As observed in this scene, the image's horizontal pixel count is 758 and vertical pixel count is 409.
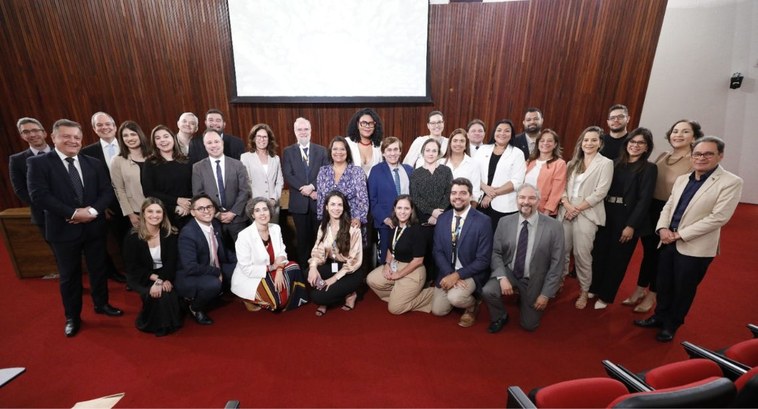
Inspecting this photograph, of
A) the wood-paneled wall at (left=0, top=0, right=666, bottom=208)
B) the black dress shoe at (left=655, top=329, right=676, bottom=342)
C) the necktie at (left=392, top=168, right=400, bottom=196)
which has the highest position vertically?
the wood-paneled wall at (left=0, top=0, right=666, bottom=208)

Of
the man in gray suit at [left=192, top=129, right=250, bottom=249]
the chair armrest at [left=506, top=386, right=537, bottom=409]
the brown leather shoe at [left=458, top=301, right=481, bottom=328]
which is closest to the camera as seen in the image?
the chair armrest at [left=506, top=386, right=537, bottom=409]

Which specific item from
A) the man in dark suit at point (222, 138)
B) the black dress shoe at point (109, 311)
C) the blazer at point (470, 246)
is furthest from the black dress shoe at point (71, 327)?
the blazer at point (470, 246)

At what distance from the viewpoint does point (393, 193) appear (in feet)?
9.79

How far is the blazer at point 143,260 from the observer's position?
2508 millimetres

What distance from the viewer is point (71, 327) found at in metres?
2.51

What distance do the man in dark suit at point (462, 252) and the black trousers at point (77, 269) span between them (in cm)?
274

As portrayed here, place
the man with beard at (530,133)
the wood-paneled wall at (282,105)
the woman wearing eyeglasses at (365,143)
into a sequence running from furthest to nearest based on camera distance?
1. the wood-paneled wall at (282,105)
2. the man with beard at (530,133)
3. the woman wearing eyeglasses at (365,143)

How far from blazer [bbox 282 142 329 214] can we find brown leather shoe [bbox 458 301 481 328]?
5.50 feet

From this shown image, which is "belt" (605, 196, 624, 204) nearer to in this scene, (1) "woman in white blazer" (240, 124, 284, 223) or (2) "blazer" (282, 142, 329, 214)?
(2) "blazer" (282, 142, 329, 214)

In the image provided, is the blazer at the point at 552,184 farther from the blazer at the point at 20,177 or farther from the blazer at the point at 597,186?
the blazer at the point at 20,177

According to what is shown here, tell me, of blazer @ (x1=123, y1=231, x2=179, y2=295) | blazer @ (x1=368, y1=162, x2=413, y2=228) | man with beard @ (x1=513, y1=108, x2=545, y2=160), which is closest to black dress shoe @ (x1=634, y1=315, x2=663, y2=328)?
man with beard @ (x1=513, y1=108, x2=545, y2=160)

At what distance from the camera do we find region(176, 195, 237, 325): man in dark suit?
260cm

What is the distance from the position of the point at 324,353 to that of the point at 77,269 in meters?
2.03

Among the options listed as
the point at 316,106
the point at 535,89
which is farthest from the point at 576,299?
the point at 316,106
